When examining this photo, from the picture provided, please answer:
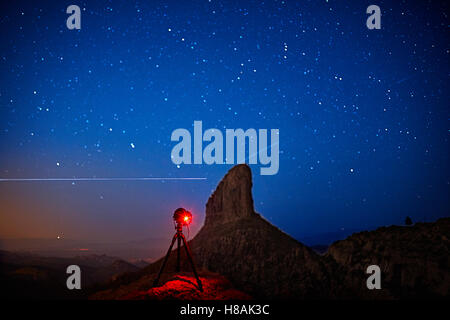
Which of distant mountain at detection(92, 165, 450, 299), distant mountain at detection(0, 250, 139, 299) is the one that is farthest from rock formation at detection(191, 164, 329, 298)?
distant mountain at detection(0, 250, 139, 299)

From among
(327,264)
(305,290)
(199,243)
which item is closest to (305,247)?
(327,264)

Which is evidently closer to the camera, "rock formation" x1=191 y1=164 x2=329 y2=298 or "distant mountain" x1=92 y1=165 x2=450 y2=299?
"distant mountain" x1=92 y1=165 x2=450 y2=299

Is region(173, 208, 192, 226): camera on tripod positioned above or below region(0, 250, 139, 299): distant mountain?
above

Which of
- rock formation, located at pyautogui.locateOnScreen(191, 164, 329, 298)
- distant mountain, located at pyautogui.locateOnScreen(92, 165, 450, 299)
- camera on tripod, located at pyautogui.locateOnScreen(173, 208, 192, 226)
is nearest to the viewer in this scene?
camera on tripod, located at pyautogui.locateOnScreen(173, 208, 192, 226)

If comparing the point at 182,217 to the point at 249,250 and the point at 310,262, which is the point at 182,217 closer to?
the point at 310,262

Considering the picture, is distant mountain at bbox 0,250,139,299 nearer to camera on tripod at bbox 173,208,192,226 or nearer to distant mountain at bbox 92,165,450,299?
distant mountain at bbox 92,165,450,299

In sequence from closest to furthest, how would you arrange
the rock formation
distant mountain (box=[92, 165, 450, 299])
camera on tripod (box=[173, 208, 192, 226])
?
camera on tripod (box=[173, 208, 192, 226]) → distant mountain (box=[92, 165, 450, 299]) → the rock formation

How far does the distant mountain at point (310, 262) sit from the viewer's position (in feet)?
67.9

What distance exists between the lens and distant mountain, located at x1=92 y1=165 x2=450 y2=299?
20.7m

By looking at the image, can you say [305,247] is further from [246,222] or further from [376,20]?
[376,20]

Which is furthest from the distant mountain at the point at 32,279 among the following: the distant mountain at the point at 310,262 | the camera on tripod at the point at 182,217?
the camera on tripod at the point at 182,217

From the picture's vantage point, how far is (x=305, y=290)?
2575 cm

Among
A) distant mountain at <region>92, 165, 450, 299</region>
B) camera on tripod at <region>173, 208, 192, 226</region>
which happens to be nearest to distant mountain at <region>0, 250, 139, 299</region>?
distant mountain at <region>92, 165, 450, 299</region>
